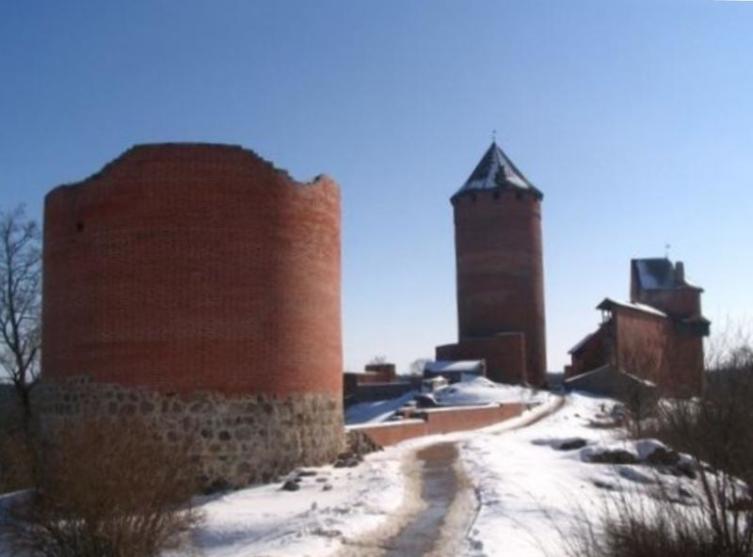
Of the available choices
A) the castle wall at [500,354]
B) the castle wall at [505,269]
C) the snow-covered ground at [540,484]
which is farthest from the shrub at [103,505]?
the castle wall at [505,269]

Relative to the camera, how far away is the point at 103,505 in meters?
9.16

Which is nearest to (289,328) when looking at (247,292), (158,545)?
(247,292)

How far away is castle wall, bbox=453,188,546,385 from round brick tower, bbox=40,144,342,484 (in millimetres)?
31325

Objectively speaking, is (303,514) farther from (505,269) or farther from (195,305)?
(505,269)

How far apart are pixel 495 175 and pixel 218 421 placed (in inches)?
1396

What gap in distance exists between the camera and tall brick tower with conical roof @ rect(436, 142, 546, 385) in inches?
1847

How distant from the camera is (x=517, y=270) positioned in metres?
47.1

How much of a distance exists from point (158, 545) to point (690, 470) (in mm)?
8287

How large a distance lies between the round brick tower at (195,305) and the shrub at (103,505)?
4.42 meters

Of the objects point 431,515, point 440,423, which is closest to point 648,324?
point 440,423

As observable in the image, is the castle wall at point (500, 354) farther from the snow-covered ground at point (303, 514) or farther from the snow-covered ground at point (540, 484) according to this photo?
the snow-covered ground at point (303, 514)

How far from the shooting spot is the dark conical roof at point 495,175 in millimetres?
47438

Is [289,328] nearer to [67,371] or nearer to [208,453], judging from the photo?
[208,453]

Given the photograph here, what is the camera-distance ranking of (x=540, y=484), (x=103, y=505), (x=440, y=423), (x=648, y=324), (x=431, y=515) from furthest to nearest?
1. (x=648, y=324)
2. (x=440, y=423)
3. (x=540, y=484)
4. (x=431, y=515)
5. (x=103, y=505)
